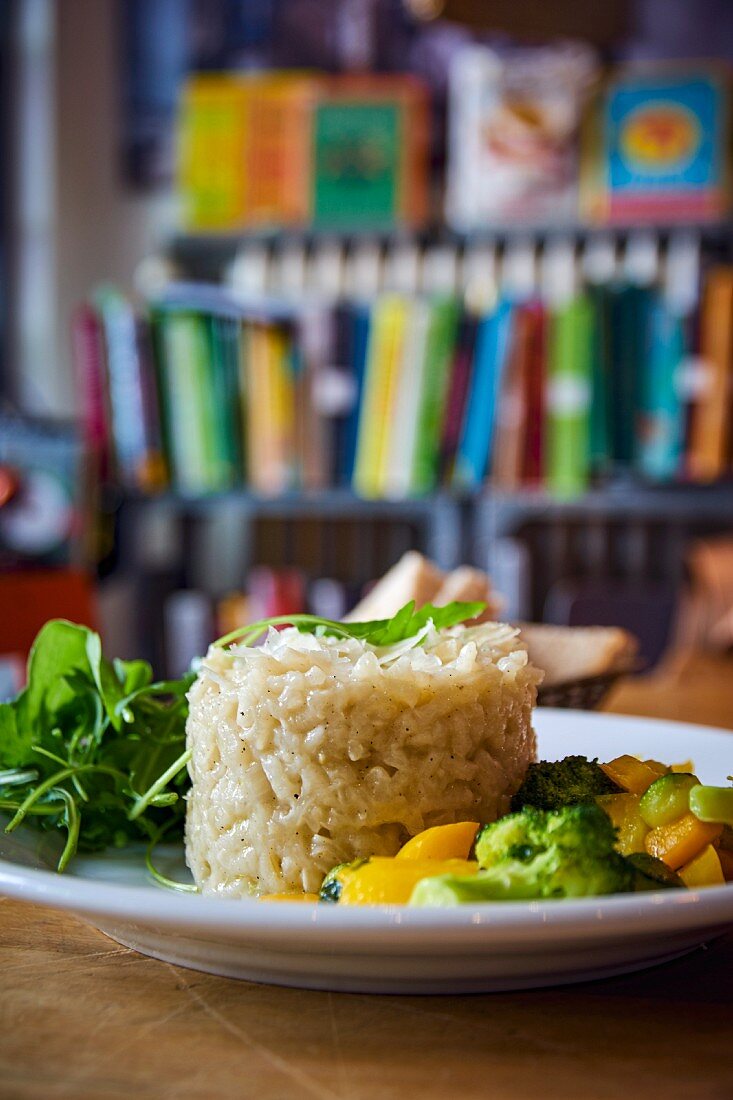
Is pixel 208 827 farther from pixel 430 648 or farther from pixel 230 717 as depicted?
pixel 430 648

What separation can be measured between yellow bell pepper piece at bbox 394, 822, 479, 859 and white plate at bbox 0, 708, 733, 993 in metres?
0.08

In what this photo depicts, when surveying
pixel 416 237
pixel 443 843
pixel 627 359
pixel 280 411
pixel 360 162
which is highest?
pixel 360 162

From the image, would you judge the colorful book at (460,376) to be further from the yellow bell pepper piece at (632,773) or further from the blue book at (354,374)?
the yellow bell pepper piece at (632,773)

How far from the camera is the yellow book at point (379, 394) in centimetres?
319

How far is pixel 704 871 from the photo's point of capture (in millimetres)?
618

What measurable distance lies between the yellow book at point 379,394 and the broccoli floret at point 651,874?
104 inches

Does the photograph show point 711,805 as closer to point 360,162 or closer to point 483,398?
point 483,398

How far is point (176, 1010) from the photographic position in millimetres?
550

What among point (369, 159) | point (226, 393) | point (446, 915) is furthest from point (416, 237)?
point (446, 915)

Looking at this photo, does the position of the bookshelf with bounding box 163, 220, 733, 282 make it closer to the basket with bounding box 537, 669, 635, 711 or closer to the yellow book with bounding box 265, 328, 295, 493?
the yellow book with bounding box 265, 328, 295, 493

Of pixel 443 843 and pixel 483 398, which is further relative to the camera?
pixel 483 398

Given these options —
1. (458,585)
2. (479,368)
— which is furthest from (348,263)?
(458,585)

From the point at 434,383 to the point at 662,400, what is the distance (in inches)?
21.9

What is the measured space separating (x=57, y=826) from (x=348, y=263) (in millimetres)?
2904
